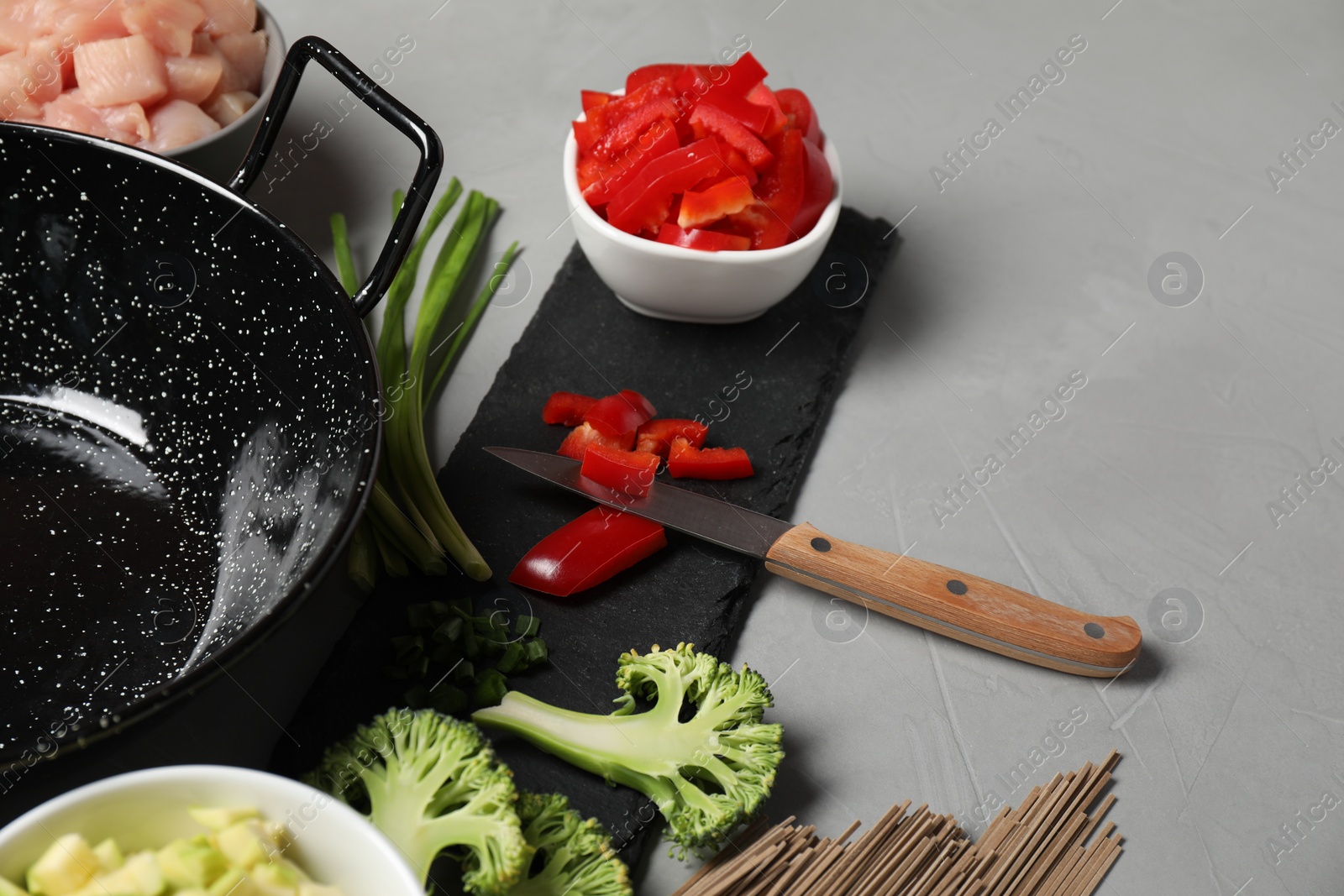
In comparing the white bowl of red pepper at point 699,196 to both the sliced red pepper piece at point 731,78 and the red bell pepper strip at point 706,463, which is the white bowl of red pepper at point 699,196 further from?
the red bell pepper strip at point 706,463

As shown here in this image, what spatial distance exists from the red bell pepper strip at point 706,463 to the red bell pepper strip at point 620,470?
0.09m

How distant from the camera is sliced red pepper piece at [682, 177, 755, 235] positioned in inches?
64.5

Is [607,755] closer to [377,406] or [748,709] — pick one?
[748,709]

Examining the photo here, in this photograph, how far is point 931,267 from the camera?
83.0 inches

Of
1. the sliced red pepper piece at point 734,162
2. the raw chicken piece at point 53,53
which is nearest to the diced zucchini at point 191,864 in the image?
the sliced red pepper piece at point 734,162

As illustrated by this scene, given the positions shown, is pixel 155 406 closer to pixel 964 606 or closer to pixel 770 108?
pixel 770 108

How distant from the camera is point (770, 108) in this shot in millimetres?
1683

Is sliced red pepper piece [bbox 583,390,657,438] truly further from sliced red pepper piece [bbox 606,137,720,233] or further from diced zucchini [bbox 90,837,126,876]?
diced zucchini [bbox 90,837,126,876]

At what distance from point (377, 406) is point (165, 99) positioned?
93 cm

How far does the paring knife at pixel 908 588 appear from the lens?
1.45 meters

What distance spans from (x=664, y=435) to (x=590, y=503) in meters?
0.17

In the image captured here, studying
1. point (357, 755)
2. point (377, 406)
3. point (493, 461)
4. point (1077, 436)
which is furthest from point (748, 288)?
point (357, 755)

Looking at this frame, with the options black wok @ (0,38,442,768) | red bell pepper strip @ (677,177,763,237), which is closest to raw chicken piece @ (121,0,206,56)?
black wok @ (0,38,442,768)

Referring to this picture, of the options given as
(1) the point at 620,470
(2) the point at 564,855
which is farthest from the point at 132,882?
(1) the point at 620,470
